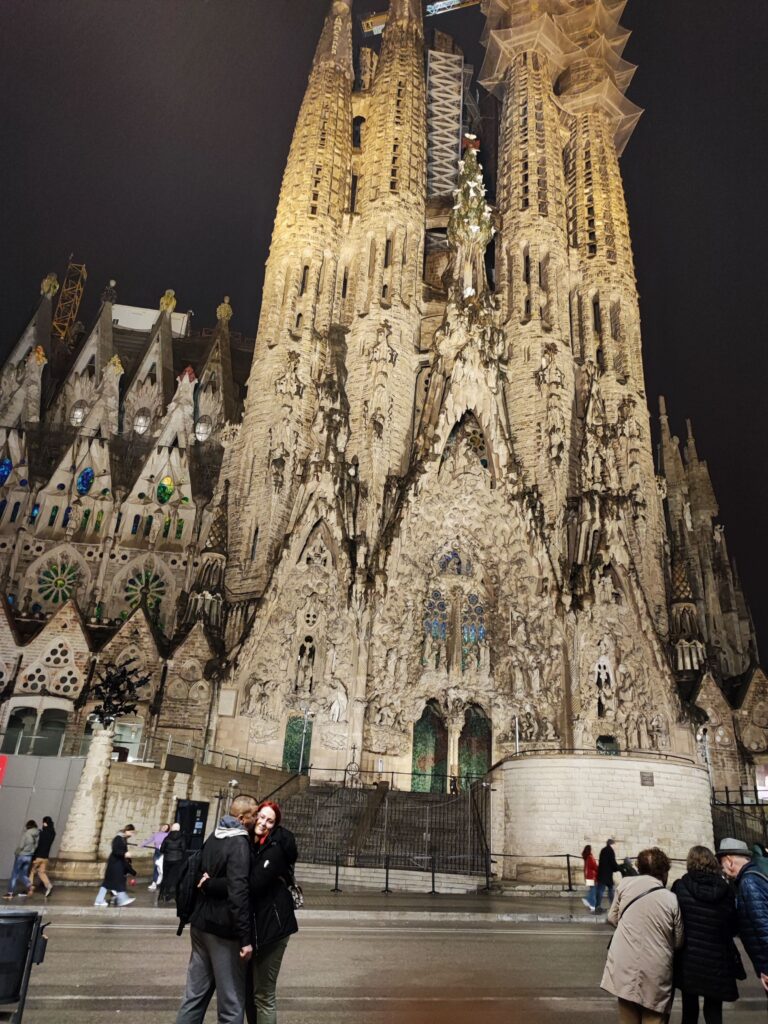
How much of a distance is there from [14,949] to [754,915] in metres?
3.67

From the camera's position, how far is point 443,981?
5609mm

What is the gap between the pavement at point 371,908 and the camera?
9141 mm

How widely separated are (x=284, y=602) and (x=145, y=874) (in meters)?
10.6

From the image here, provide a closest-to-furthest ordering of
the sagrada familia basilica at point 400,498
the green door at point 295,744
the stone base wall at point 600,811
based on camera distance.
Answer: the stone base wall at point 600,811, the green door at point 295,744, the sagrada familia basilica at point 400,498

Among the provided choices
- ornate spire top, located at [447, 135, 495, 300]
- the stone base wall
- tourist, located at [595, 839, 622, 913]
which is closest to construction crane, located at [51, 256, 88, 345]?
ornate spire top, located at [447, 135, 495, 300]

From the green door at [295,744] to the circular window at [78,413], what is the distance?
20221 mm

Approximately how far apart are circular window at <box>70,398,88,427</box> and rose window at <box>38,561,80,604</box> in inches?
354

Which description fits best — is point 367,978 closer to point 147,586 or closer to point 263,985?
point 263,985

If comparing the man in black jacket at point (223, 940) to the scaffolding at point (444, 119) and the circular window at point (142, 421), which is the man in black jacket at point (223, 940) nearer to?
the circular window at point (142, 421)

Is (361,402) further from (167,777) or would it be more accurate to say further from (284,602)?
(167,777)

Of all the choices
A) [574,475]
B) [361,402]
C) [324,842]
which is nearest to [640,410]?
[574,475]

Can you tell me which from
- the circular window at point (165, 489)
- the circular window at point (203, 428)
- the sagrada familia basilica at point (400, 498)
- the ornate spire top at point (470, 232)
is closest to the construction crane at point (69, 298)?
the sagrada familia basilica at point (400, 498)

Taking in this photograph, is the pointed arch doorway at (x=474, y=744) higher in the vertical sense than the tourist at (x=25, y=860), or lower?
higher

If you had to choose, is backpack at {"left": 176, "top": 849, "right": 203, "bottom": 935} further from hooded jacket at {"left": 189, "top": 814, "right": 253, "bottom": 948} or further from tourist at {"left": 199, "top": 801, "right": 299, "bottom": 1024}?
tourist at {"left": 199, "top": 801, "right": 299, "bottom": 1024}
